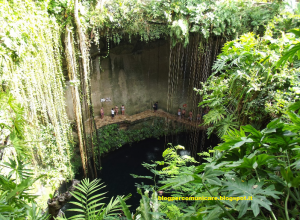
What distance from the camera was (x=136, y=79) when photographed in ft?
30.0

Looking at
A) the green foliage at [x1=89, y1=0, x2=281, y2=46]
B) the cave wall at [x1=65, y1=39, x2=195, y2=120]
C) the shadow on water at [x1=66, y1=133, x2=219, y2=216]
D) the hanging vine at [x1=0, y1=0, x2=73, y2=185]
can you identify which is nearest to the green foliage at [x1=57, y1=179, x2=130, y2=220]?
the hanging vine at [x1=0, y1=0, x2=73, y2=185]

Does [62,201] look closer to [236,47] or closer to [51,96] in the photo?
[51,96]

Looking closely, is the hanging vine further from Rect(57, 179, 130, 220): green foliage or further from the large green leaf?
the large green leaf

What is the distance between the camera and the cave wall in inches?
323

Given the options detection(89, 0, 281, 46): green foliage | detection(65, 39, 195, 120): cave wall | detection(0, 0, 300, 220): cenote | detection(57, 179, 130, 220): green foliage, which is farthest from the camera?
detection(65, 39, 195, 120): cave wall

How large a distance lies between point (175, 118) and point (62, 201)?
6.76 metres

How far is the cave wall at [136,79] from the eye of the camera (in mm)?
8195

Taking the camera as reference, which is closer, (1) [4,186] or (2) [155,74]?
(1) [4,186]

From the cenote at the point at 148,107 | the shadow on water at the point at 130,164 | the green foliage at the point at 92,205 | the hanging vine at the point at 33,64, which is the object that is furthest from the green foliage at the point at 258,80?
the shadow on water at the point at 130,164

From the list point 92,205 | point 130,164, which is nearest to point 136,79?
point 130,164

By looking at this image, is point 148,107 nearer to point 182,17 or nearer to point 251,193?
point 182,17

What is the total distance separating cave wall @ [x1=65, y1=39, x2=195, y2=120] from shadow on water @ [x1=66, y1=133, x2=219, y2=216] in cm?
201

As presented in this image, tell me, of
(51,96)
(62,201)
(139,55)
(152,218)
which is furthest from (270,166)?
(139,55)

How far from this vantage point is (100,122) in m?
7.87
